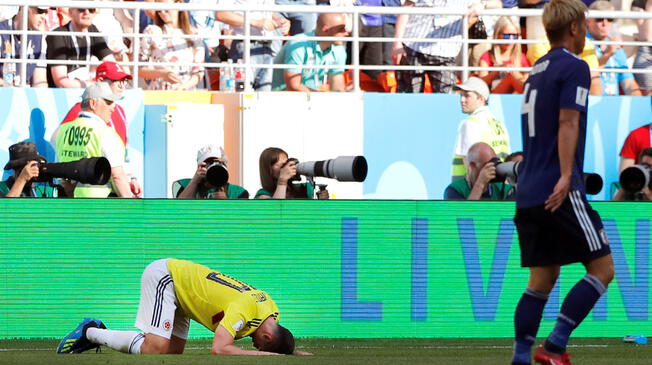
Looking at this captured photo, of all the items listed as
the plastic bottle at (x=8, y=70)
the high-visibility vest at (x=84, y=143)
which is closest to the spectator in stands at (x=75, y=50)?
the plastic bottle at (x=8, y=70)

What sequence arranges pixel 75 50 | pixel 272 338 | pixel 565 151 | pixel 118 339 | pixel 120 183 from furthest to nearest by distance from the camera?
pixel 75 50
pixel 120 183
pixel 118 339
pixel 272 338
pixel 565 151

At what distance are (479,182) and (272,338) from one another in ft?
12.4

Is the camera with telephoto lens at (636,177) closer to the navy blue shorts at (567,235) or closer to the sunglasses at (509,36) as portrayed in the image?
the navy blue shorts at (567,235)

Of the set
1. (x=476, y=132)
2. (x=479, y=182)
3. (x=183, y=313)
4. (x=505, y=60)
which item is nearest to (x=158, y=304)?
(x=183, y=313)

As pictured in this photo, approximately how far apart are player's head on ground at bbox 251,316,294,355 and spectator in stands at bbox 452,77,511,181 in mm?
4748

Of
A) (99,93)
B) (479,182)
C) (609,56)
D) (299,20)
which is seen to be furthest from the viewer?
(609,56)

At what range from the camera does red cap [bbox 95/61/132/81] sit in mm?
12750

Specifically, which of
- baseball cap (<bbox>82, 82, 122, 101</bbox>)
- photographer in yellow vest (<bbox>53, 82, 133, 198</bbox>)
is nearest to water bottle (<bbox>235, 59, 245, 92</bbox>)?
baseball cap (<bbox>82, 82, 122, 101</bbox>)

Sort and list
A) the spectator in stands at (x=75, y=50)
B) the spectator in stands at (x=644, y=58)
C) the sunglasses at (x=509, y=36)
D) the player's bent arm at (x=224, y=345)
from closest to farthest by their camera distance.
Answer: the player's bent arm at (x=224, y=345), the spectator in stands at (x=75, y=50), the sunglasses at (x=509, y=36), the spectator in stands at (x=644, y=58)

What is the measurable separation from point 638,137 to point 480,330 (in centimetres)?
457

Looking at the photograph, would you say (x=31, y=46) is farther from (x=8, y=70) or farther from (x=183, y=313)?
(x=183, y=313)

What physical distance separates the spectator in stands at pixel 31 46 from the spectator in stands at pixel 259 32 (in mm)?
2076

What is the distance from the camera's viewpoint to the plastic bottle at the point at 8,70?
46.5 ft

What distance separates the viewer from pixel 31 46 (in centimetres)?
1428
